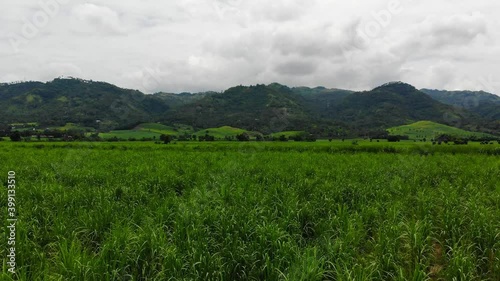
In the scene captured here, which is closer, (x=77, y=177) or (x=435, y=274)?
(x=435, y=274)

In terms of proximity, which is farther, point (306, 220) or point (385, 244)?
point (306, 220)

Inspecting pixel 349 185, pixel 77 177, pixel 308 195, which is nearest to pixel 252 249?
pixel 308 195

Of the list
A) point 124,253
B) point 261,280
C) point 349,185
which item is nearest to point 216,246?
point 261,280

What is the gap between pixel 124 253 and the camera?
272 inches

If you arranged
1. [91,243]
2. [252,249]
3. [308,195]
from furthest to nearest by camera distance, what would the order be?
[308,195] → [91,243] → [252,249]

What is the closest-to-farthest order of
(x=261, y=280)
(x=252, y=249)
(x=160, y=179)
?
(x=261, y=280)
(x=252, y=249)
(x=160, y=179)

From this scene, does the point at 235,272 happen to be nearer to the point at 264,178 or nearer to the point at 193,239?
the point at 193,239

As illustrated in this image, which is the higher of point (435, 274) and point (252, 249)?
point (252, 249)

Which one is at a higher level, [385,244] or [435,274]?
[385,244]

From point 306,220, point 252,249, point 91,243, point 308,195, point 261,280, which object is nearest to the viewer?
point 261,280

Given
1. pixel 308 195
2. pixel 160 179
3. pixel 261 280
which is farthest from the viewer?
pixel 160 179

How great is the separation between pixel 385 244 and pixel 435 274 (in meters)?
1.37

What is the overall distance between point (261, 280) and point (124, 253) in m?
3.38

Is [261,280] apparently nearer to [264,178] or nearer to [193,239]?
[193,239]
